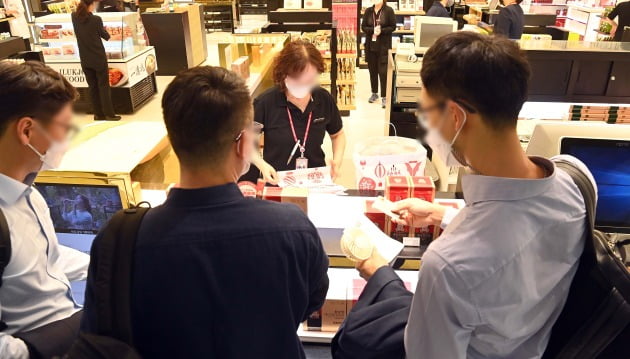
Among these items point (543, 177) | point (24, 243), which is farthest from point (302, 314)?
point (24, 243)

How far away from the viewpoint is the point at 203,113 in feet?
3.91

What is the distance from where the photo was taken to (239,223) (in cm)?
118

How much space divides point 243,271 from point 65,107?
1.02 metres

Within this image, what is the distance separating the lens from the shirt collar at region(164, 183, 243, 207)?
3.90 feet

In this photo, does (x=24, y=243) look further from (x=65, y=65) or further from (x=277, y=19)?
(x=65, y=65)

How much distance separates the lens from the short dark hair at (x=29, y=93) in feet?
5.16

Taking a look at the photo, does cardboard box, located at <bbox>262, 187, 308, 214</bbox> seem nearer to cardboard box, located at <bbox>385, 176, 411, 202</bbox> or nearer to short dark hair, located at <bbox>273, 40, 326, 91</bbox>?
cardboard box, located at <bbox>385, 176, 411, 202</bbox>

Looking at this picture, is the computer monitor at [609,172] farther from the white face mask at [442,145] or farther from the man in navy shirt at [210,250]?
the man in navy shirt at [210,250]

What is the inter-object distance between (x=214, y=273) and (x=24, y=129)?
0.93 metres

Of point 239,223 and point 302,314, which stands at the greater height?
point 239,223

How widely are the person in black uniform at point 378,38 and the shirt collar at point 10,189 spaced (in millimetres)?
7058

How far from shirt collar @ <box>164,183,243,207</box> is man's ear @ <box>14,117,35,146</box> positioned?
29.4 inches

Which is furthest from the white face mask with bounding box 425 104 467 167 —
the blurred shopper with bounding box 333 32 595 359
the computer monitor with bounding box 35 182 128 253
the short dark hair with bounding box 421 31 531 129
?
the computer monitor with bounding box 35 182 128 253

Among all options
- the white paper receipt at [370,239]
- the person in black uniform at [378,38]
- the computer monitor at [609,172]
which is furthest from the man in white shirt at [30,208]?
the person in black uniform at [378,38]
